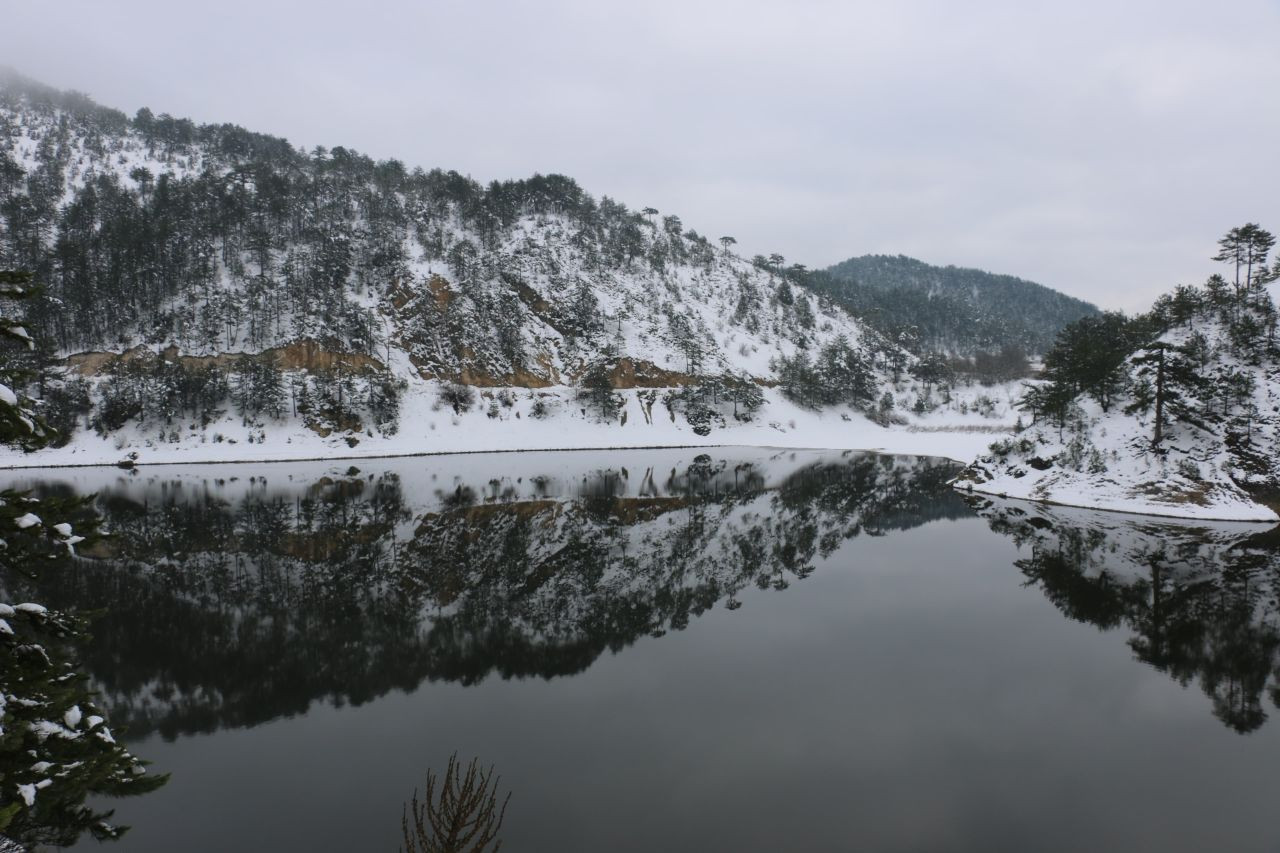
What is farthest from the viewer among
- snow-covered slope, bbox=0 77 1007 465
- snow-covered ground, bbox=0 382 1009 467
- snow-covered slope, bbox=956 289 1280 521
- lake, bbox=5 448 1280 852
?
snow-covered slope, bbox=0 77 1007 465

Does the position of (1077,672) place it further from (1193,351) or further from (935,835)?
(1193,351)

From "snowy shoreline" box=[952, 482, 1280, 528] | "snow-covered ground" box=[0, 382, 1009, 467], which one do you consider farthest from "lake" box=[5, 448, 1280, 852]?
"snow-covered ground" box=[0, 382, 1009, 467]

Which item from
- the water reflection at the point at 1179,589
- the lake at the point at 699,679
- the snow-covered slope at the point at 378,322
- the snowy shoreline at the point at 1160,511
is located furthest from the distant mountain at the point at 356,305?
the water reflection at the point at 1179,589

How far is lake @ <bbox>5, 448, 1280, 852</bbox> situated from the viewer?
35.1ft

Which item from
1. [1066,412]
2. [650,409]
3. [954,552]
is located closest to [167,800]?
[954,552]

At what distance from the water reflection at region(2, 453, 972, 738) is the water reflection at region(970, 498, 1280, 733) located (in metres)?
7.60

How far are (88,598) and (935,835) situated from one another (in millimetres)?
27148

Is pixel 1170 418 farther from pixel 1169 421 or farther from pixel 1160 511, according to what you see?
pixel 1160 511

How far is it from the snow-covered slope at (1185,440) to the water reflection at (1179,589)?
3.38 m

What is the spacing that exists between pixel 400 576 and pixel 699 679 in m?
13.9

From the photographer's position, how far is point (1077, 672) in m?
16.2

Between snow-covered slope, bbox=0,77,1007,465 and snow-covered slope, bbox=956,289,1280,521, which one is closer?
snow-covered slope, bbox=956,289,1280,521

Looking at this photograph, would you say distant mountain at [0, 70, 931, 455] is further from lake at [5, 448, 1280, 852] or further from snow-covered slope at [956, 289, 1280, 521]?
snow-covered slope at [956, 289, 1280, 521]

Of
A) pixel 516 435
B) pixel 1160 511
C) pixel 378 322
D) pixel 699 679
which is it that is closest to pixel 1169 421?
pixel 1160 511
